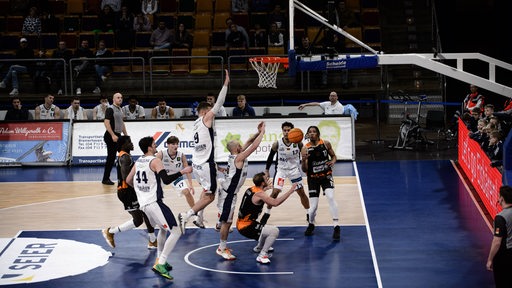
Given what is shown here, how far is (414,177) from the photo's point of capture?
838 inches

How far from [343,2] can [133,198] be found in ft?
54.5

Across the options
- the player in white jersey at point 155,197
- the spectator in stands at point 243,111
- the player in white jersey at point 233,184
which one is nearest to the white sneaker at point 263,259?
the player in white jersey at point 233,184

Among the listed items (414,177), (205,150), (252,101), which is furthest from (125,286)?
(252,101)

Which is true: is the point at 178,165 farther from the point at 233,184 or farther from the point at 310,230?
the point at 310,230

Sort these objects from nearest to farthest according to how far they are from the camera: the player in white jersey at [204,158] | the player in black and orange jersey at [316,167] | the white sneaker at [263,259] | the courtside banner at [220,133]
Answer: the white sneaker at [263,259], the player in white jersey at [204,158], the player in black and orange jersey at [316,167], the courtside banner at [220,133]

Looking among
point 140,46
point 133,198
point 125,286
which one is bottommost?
point 125,286

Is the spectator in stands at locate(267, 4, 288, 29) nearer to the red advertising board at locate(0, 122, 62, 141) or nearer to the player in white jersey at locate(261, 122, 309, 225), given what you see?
the red advertising board at locate(0, 122, 62, 141)

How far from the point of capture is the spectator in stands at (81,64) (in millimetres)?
28467

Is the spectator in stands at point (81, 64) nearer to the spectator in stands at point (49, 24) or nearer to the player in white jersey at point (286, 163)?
the spectator in stands at point (49, 24)

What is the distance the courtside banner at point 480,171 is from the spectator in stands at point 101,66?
11.6 metres

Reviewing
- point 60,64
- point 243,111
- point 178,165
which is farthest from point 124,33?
point 178,165

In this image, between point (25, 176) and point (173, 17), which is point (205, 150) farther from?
point (173, 17)

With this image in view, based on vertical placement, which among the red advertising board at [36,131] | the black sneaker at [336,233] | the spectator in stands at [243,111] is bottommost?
the black sneaker at [336,233]

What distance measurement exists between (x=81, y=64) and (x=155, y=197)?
15642 mm
